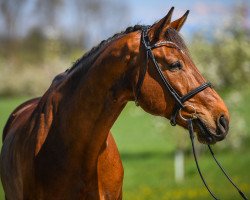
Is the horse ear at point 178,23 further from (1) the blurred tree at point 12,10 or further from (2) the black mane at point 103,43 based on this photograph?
(1) the blurred tree at point 12,10

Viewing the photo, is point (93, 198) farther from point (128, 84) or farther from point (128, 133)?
point (128, 133)

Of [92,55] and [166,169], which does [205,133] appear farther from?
[166,169]

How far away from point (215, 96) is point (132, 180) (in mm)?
12789

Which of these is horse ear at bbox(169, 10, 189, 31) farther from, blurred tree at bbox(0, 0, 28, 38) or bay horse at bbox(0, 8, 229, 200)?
blurred tree at bbox(0, 0, 28, 38)

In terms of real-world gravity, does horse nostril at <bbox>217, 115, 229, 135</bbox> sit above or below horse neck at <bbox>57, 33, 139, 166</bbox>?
below

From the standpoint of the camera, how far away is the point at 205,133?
11.5ft

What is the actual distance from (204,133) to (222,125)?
127 millimetres

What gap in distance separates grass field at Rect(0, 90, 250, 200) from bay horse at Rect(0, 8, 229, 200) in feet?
16.0

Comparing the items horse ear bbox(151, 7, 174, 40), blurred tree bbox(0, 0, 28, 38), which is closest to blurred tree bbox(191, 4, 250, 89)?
horse ear bbox(151, 7, 174, 40)

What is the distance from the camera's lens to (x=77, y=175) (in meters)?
3.82

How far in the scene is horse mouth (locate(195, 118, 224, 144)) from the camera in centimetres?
348

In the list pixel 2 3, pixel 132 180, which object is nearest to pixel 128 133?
pixel 132 180

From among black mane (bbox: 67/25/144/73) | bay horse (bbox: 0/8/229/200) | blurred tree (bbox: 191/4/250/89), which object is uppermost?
blurred tree (bbox: 191/4/250/89)

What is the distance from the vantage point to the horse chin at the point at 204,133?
11.4ft
